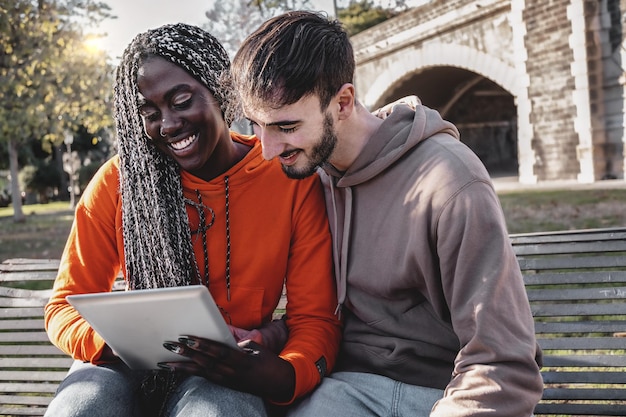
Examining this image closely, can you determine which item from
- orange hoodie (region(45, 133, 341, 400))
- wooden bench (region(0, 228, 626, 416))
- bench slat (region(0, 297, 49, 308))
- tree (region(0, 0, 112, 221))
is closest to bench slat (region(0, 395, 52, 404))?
wooden bench (region(0, 228, 626, 416))

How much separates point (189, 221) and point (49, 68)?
11477 millimetres

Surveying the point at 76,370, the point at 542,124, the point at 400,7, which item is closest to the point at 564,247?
the point at 76,370

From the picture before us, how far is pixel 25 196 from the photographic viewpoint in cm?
3488

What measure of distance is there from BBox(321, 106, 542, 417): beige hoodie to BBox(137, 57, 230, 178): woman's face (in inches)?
17.3

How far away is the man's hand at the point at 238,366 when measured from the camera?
186cm

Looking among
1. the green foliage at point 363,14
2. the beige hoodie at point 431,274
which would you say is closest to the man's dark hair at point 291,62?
the beige hoodie at point 431,274

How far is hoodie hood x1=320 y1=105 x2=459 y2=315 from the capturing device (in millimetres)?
2068

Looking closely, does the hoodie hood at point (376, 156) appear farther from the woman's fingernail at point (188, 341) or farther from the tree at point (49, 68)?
the tree at point (49, 68)

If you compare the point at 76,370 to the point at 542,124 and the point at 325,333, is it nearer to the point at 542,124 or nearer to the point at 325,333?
the point at 325,333

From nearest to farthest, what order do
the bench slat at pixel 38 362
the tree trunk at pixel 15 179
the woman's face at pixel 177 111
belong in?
the woman's face at pixel 177 111
the bench slat at pixel 38 362
the tree trunk at pixel 15 179

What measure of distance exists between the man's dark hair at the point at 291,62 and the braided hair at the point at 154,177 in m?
0.26

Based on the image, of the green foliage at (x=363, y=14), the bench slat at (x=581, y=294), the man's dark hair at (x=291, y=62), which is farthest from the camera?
the green foliage at (x=363, y=14)

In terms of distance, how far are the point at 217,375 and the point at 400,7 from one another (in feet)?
85.4

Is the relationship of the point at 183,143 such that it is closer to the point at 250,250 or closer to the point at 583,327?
the point at 250,250
